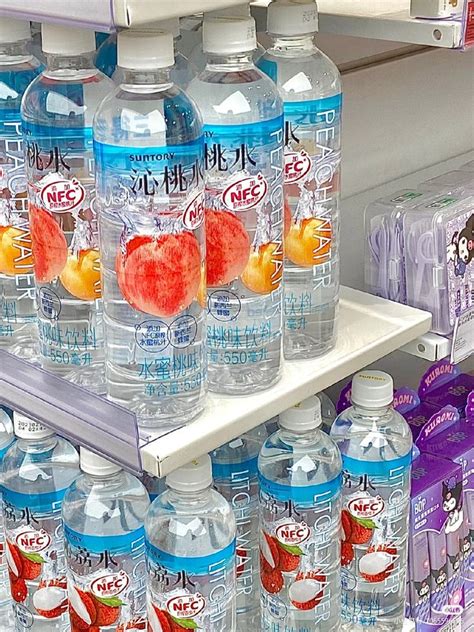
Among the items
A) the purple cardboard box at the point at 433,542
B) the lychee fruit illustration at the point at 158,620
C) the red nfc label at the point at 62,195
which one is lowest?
the purple cardboard box at the point at 433,542

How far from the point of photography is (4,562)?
139 centimetres

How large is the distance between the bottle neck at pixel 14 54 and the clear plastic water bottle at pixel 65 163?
0.26 ft

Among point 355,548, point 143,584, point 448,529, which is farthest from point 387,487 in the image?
point 143,584

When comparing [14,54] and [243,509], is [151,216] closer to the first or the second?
[14,54]

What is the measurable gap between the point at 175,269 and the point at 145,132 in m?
0.13

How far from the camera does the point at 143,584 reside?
4.04 ft

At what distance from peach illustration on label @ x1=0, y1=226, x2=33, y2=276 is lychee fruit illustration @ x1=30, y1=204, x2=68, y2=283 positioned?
58 mm

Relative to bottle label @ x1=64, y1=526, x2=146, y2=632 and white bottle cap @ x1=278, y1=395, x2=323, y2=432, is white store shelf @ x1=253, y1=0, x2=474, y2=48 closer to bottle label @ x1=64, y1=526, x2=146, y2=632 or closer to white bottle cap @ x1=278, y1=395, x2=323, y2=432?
white bottle cap @ x1=278, y1=395, x2=323, y2=432

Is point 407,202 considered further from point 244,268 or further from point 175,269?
point 175,269

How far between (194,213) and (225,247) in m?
0.09

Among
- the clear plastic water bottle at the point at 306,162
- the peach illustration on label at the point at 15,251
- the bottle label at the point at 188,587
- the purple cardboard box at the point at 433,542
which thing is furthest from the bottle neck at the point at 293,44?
the purple cardboard box at the point at 433,542

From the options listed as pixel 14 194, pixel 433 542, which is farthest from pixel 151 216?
pixel 433 542

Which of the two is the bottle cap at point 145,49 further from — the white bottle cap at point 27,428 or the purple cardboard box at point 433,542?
the purple cardboard box at point 433,542

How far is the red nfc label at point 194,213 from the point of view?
975 mm
